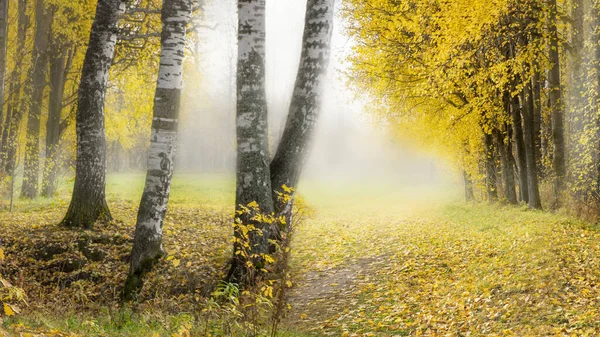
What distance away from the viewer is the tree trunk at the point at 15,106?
16.3 meters

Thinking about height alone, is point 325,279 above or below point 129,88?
below

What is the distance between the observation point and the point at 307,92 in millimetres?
7332

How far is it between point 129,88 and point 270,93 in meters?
17.7

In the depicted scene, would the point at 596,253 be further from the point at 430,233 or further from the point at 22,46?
the point at 22,46

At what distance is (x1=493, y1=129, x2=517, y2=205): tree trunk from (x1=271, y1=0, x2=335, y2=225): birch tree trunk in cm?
1135

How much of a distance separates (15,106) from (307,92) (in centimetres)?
1555

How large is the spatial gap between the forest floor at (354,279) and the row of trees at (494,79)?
8.45ft

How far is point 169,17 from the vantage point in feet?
24.2

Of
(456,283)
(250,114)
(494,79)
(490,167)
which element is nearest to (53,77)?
(250,114)

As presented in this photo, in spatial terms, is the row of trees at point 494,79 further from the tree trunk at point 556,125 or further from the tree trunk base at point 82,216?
the tree trunk base at point 82,216

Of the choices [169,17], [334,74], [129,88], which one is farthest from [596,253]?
[129,88]

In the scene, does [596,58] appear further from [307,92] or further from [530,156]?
[307,92]

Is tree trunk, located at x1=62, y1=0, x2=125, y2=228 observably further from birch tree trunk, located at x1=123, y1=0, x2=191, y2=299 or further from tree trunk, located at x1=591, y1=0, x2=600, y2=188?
tree trunk, located at x1=591, y1=0, x2=600, y2=188

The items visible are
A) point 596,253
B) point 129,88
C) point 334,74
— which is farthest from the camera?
point 334,74
